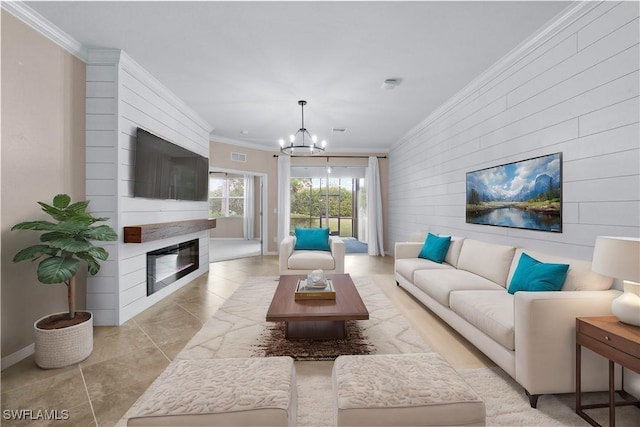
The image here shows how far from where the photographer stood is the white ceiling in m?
2.30

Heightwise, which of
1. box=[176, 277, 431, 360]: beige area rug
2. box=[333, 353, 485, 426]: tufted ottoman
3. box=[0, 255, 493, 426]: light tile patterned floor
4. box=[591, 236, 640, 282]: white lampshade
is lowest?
box=[0, 255, 493, 426]: light tile patterned floor

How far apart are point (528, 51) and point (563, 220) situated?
1625 millimetres

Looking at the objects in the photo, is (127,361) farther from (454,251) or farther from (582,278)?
(454,251)

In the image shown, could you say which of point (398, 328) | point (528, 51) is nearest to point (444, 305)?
point (398, 328)

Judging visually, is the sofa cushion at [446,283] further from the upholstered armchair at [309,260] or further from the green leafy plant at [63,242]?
the green leafy plant at [63,242]

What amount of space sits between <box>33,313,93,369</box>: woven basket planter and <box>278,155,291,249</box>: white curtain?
16.6 ft

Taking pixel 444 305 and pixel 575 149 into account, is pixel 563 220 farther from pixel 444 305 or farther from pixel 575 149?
pixel 444 305

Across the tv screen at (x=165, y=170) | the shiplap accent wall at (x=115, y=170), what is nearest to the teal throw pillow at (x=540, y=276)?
the shiplap accent wall at (x=115, y=170)

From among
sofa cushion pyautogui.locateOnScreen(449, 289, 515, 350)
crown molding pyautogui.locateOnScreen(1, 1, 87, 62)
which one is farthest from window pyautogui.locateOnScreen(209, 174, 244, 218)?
sofa cushion pyautogui.locateOnScreen(449, 289, 515, 350)

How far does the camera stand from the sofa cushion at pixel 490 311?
1917mm

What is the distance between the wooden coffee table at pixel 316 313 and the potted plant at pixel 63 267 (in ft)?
4.88

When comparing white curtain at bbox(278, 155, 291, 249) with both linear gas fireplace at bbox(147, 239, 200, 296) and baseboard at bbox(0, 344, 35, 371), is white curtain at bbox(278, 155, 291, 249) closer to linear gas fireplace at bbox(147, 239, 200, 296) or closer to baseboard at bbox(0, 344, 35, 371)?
linear gas fireplace at bbox(147, 239, 200, 296)

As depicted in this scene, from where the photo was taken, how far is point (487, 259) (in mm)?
3041

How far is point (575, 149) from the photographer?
90.2 inches
